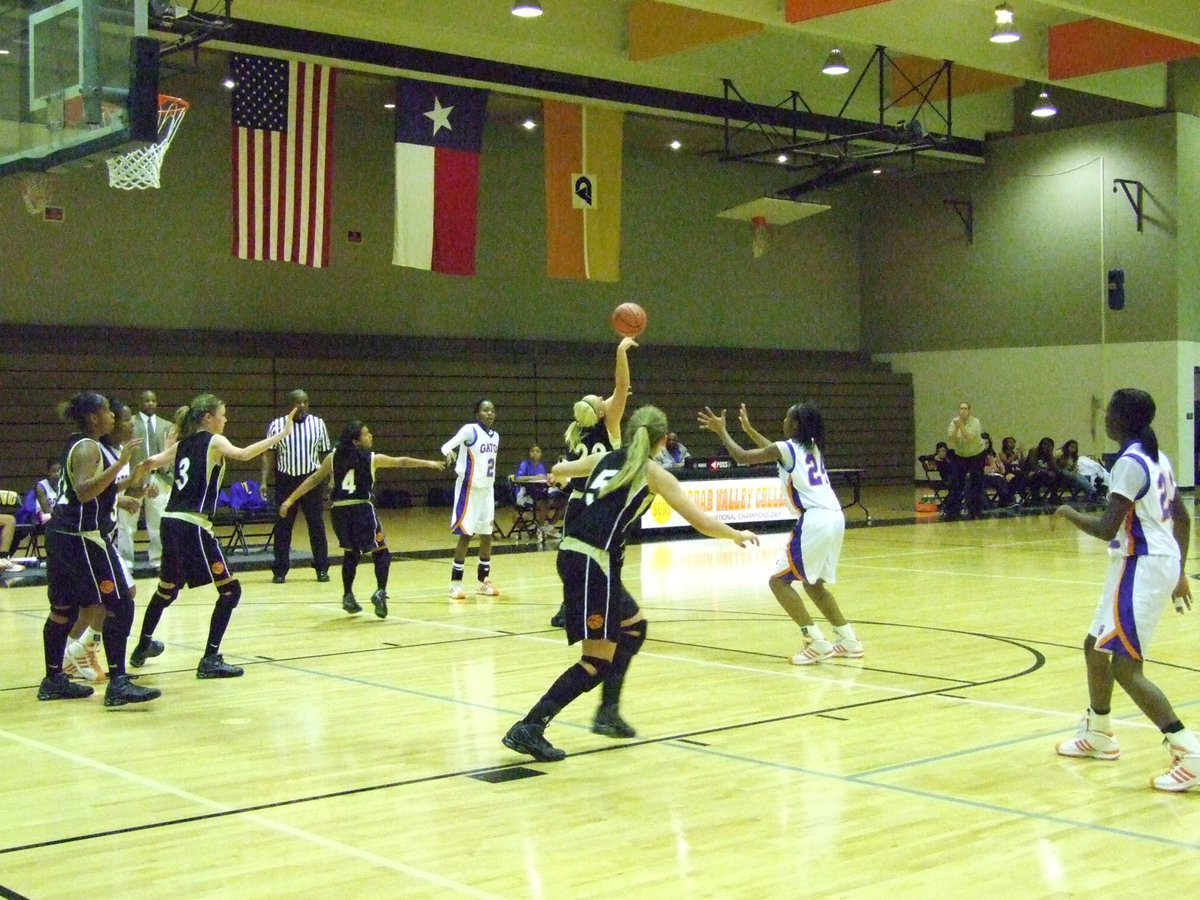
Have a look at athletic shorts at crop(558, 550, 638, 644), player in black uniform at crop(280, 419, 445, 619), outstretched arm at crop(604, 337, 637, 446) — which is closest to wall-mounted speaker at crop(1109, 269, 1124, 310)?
player in black uniform at crop(280, 419, 445, 619)

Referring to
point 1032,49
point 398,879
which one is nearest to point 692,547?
point 1032,49

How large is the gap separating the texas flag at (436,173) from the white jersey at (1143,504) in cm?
1344

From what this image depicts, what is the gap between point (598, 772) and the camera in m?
5.76

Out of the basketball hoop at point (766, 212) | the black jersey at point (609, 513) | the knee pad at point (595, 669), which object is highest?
the basketball hoop at point (766, 212)

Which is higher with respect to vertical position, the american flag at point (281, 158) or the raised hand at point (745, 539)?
the american flag at point (281, 158)

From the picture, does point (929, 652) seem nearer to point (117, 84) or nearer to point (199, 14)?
point (117, 84)

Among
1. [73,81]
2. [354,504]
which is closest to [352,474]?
[354,504]

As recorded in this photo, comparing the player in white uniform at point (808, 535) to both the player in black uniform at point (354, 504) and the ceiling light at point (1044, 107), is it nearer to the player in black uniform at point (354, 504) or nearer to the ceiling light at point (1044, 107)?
the player in black uniform at point (354, 504)

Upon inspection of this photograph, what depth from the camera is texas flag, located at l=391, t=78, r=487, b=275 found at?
18031 mm

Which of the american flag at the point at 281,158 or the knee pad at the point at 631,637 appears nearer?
the knee pad at the point at 631,637

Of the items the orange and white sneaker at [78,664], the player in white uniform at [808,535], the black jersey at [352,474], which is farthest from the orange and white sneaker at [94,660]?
the player in white uniform at [808,535]

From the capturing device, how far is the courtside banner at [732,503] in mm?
17617

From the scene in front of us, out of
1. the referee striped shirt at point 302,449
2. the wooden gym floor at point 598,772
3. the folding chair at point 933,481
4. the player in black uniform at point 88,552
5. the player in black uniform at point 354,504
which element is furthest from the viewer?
the folding chair at point 933,481

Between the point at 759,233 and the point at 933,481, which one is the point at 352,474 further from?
the point at 933,481
